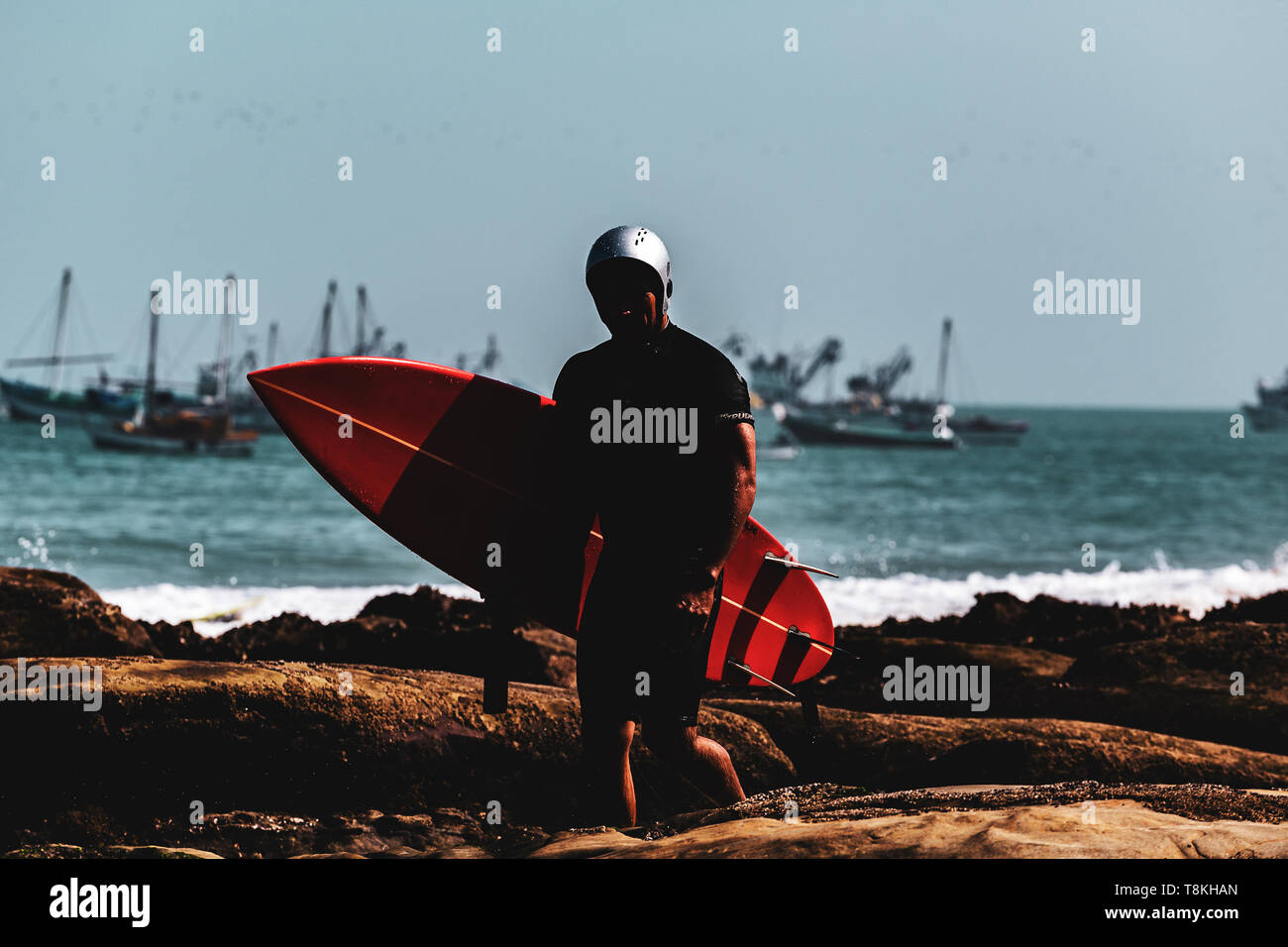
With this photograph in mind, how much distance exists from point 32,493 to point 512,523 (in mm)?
34973

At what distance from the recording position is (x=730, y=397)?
12.6 ft

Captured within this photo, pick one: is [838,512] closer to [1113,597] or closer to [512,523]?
[1113,597]

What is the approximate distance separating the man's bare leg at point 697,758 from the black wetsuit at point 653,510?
6cm

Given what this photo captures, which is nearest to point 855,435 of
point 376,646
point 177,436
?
point 177,436

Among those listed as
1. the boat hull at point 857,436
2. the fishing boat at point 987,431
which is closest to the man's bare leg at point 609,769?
the boat hull at point 857,436

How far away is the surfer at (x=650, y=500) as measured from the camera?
12.5 feet

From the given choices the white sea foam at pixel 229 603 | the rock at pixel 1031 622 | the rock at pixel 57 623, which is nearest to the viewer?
the rock at pixel 57 623

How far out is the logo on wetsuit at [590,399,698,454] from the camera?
3.83 m

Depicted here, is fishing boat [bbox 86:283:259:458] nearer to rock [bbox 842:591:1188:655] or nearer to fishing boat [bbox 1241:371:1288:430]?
rock [bbox 842:591:1188:655]

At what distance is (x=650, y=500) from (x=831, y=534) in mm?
25489
